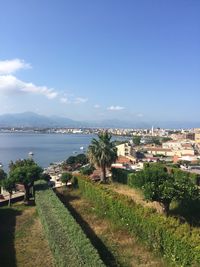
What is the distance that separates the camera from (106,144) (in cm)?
3616

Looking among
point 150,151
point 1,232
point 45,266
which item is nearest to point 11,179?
point 1,232

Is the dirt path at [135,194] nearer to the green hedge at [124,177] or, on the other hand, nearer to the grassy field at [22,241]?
the green hedge at [124,177]

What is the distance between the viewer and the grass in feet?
50.2

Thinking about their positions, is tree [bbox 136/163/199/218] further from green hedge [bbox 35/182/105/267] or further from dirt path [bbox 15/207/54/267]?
dirt path [bbox 15/207/54/267]

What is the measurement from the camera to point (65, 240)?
Result: 15516 mm

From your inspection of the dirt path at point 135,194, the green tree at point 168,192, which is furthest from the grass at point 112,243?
the dirt path at point 135,194

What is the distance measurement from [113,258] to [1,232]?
8.29 m

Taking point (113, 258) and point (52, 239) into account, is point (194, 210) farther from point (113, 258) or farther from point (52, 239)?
point (52, 239)

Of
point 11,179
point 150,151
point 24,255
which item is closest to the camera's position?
point 24,255

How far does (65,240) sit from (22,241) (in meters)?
4.47

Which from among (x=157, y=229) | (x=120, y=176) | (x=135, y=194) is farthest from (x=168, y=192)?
(x=120, y=176)

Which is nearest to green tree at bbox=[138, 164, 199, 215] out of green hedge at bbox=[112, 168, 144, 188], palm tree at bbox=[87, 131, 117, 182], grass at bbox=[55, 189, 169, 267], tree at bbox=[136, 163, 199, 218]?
tree at bbox=[136, 163, 199, 218]

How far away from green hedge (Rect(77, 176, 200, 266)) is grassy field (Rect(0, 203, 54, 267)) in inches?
179

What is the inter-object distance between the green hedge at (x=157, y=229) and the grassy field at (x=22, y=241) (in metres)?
4.55
